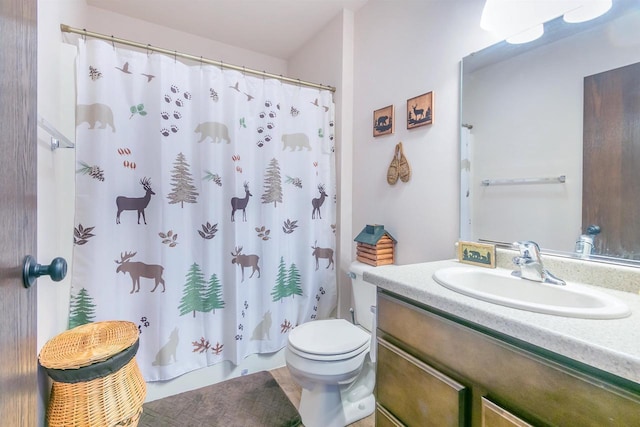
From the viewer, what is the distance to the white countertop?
51cm

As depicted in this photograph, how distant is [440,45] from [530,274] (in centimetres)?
119

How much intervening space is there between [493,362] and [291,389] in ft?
4.72

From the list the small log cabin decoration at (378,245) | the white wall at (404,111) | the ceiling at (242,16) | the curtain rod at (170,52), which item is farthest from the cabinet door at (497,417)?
the ceiling at (242,16)

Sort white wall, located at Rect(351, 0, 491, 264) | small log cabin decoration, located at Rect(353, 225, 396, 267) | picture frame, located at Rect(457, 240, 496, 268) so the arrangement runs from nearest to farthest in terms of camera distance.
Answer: picture frame, located at Rect(457, 240, 496, 268), white wall, located at Rect(351, 0, 491, 264), small log cabin decoration, located at Rect(353, 225, 396, 267)

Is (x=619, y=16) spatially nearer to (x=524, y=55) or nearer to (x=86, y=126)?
(x=524, y=55)

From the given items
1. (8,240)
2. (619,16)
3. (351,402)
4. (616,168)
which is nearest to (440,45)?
(619,16)

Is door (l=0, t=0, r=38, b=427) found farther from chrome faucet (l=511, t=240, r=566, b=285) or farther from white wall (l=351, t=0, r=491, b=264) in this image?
white wall (l=351, t=0, r=491, b=264)

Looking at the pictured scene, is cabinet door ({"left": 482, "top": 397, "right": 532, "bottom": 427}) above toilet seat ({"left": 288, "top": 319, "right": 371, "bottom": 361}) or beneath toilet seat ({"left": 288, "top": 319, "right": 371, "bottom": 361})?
above

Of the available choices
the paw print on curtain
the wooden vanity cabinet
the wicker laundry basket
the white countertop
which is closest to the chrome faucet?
the white countertop

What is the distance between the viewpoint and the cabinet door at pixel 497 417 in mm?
630

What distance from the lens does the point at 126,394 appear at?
119 centimetres

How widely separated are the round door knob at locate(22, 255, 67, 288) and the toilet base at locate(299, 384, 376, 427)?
1228 mm

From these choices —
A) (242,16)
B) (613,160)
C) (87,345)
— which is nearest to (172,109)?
(242,16)

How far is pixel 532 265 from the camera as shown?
990mm
